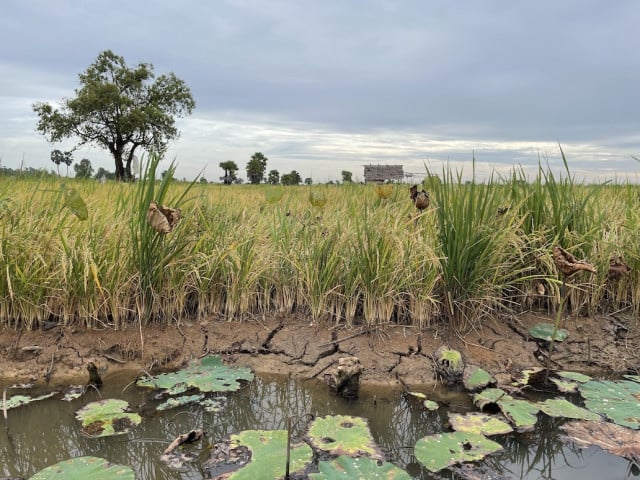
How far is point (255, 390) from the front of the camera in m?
2.34

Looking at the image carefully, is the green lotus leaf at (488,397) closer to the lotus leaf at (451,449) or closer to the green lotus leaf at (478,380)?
the green lotus leaf at (478,380)

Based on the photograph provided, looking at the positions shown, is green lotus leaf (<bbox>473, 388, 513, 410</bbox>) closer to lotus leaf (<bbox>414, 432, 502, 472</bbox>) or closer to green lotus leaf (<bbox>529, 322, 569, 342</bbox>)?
lotus leaf (<bbox>414, 432, 502, 472</bbox>)

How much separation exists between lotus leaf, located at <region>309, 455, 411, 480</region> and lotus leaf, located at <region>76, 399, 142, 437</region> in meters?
0.91

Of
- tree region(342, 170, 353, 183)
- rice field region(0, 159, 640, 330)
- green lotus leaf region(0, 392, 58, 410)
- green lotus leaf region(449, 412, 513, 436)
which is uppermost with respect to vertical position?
tree region(342, 170, 353, 183)

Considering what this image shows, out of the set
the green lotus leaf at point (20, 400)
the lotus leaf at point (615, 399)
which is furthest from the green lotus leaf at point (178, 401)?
the lotus leaf at point (615, 399)

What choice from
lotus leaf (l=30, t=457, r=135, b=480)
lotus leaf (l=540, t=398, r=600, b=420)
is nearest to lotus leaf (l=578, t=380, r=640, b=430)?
lotus leaf (l=540, t=398, r=600, b=420)

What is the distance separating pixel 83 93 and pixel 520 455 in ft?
101

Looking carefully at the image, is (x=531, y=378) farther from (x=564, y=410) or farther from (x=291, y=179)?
(x=291, y=179)

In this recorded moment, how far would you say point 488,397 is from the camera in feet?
7.05

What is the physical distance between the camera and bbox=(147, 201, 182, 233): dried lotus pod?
2.39 metres

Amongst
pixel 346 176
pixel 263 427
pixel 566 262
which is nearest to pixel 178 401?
pixel 263 427

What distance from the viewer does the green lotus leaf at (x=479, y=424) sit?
190cm

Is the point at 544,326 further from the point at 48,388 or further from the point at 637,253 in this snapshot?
the point at 48,388

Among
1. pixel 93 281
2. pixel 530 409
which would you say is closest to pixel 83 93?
pixel 93 281
